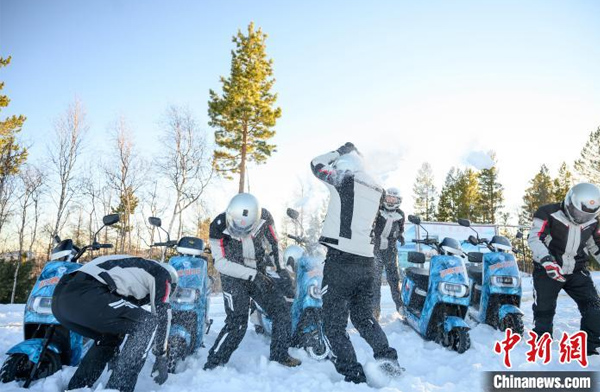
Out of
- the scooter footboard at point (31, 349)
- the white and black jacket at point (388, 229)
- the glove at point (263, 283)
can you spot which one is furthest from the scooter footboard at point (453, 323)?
the scooter footboard at point (31, 349)

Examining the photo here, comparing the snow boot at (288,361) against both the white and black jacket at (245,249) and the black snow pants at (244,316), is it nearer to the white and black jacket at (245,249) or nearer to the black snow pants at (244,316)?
the black snow pants at (244,316)

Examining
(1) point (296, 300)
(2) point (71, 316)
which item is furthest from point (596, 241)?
→ (2) point (71, 316)

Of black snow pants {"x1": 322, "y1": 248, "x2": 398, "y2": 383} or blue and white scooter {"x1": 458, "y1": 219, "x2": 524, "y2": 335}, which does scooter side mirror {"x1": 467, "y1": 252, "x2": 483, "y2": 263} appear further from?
black snow pants {"x1": 322, "y1": 248, "x2": 398, "y2": 383}

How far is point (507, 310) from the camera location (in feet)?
15.4

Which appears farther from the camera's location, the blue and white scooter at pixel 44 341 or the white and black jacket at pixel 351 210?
the white and black jacket at pixel 351 210

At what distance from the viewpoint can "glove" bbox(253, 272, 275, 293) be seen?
3.77 meters

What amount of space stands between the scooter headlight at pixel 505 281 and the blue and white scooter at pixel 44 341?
15.6 ft

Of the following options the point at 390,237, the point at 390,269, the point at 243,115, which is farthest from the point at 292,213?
Answer: the point at 243,115

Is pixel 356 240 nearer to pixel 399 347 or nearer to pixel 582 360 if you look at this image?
pixel 399 347

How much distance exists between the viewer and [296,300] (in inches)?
170

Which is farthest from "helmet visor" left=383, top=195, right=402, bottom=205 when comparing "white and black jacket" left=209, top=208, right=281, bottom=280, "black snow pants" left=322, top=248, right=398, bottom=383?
"black snow pants" left=322, top=248, right=398, bottom=383

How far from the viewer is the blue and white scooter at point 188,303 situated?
144 inches

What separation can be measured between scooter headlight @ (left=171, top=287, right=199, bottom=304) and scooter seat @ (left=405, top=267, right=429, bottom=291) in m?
3.03

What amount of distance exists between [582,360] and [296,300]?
2.91 metres
